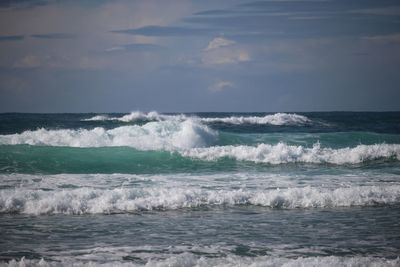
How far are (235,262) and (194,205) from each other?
13.2 ft

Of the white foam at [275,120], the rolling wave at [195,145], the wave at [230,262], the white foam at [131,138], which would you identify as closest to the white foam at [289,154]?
the rolling wave at [195,145]

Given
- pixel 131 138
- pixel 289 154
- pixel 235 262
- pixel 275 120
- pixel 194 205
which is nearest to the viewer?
pixel 235 262

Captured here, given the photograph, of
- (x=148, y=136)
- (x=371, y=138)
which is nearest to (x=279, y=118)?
(x=371, y=138)

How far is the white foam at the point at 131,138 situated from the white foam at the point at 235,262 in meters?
13.4

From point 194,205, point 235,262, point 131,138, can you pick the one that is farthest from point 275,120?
point 235,262

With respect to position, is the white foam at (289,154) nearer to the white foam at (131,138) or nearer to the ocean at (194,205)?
the ocean at (194,205)

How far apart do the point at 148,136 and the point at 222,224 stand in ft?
43.4

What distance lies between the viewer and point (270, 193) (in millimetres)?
11625

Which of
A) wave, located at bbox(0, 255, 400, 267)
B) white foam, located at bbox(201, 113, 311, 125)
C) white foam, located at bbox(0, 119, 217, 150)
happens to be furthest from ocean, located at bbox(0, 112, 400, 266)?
white foam, located at bbox(201, 113, 311, 125)

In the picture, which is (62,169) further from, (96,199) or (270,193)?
(270,193)

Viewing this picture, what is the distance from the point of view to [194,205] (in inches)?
438

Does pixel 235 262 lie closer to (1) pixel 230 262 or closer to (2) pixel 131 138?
(1) pixel 230 262

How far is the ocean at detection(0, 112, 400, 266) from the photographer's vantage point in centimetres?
763

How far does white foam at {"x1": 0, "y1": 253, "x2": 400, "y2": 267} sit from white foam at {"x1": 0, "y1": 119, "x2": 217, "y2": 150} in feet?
44.0
